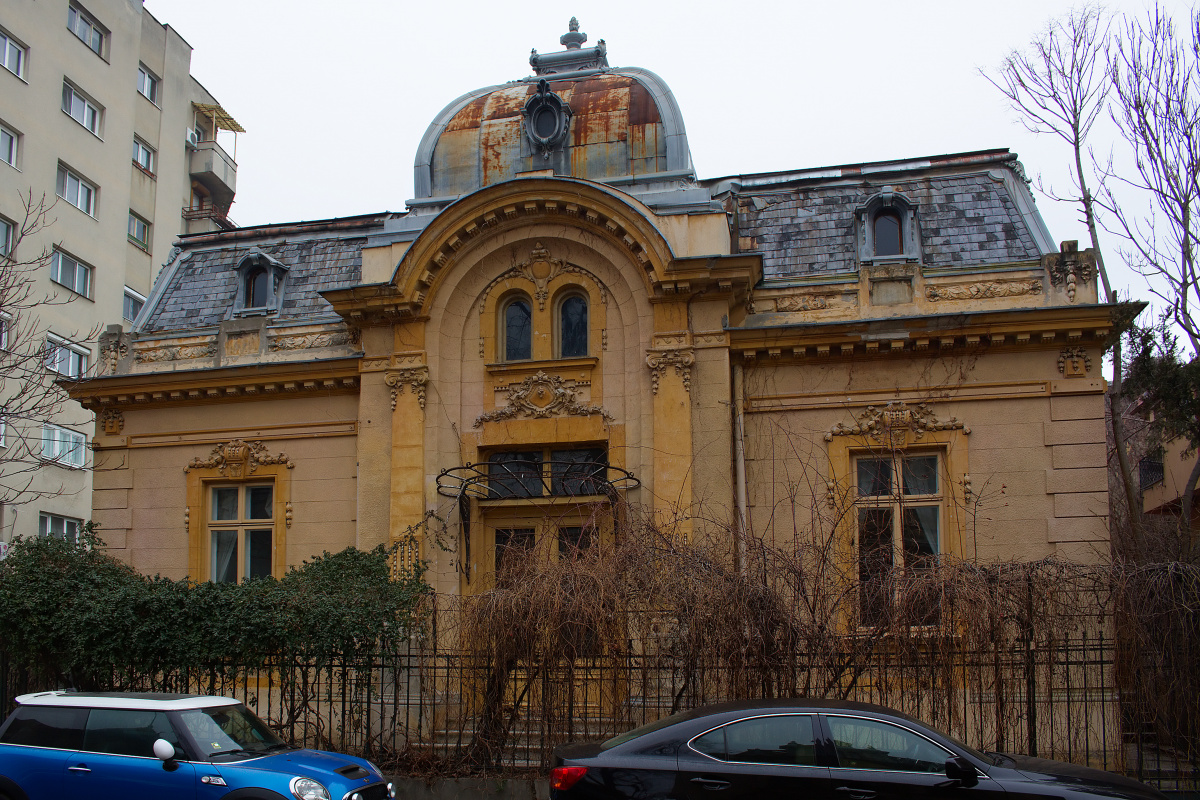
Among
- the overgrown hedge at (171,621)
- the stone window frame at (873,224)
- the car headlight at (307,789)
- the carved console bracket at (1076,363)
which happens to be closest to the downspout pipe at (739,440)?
the stone window frame at (873,224)

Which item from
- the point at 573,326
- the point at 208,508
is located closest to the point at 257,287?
the point at 208,508

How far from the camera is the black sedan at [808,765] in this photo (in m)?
8.37

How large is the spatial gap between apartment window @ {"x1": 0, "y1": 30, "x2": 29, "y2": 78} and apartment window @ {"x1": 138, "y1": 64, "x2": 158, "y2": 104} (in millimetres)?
6833

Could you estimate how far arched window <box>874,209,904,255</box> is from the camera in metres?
17.3

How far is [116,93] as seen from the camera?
115 feet

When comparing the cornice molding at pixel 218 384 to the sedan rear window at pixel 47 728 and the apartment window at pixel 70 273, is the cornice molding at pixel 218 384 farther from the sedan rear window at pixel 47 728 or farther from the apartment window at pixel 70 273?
the apartment window at pixel 70 273

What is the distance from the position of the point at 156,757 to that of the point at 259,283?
11.4 metres

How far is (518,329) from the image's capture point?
17.8 meters

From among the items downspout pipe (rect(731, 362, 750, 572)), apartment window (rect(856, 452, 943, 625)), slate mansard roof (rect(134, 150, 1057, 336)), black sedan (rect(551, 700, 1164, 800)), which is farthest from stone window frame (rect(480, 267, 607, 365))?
black sedan (rect(551, 700, 1164, 800))

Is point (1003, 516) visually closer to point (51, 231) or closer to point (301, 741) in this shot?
point (301, 741)

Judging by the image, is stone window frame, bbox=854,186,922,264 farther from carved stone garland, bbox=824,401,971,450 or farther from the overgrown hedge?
the overgrown hedge

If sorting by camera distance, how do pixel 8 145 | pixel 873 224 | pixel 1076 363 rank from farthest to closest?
pixel 8 145
pixel 873 224
pixel 1076 363

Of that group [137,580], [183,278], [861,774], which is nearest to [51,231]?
[183,278]

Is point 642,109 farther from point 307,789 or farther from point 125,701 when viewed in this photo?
point 307,789
